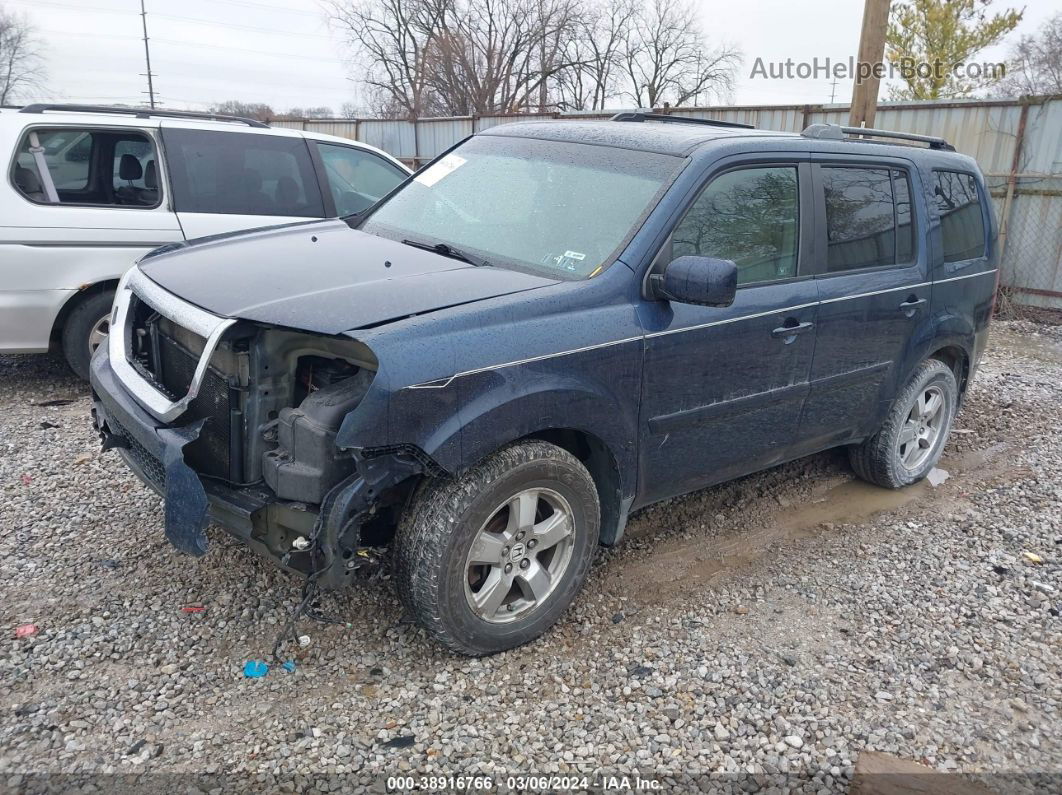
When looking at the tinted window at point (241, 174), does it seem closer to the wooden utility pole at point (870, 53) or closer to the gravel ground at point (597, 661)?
the gravel ground at point (597, 661)

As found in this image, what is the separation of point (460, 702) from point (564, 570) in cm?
68

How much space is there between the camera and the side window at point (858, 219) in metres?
4.13

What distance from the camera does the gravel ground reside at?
2.77 metres

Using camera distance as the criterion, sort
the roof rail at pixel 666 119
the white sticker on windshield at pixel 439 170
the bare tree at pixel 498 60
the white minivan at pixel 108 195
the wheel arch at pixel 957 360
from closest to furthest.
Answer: the white sticker on windshield at pixel 439 170 < the roof rail at pixel 666 119 < the wheel arch at pixel 957 360 < the white minivan at pixel 108 195 < the bare tree at pixel 498 60

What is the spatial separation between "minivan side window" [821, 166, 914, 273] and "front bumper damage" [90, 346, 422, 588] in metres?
2.52

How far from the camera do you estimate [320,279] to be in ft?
10.6

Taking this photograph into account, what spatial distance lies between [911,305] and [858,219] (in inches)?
24.3

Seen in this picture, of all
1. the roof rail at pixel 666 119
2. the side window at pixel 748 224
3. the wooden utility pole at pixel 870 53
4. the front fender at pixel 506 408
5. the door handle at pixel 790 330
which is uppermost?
the wooden utility pole at pixel 870 53

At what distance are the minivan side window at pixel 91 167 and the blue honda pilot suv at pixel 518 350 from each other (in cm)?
248

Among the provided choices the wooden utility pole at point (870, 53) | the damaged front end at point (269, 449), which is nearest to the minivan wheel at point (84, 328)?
the damaged front end at point (269, 449)

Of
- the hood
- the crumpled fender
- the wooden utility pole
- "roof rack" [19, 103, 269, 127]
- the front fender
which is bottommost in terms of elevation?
the crumpled fender

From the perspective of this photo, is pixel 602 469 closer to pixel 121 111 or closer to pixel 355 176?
pixel 355 176

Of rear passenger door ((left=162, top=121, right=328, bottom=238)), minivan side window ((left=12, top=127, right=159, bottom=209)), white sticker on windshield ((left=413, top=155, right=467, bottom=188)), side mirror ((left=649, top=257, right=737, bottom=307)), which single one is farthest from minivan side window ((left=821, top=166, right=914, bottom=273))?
minivan side window ((left=12, top=127, right=159, bottom=209))

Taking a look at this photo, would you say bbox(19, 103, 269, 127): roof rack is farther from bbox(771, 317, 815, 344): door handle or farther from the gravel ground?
bbox(771, 317, 815, 344): door handle
